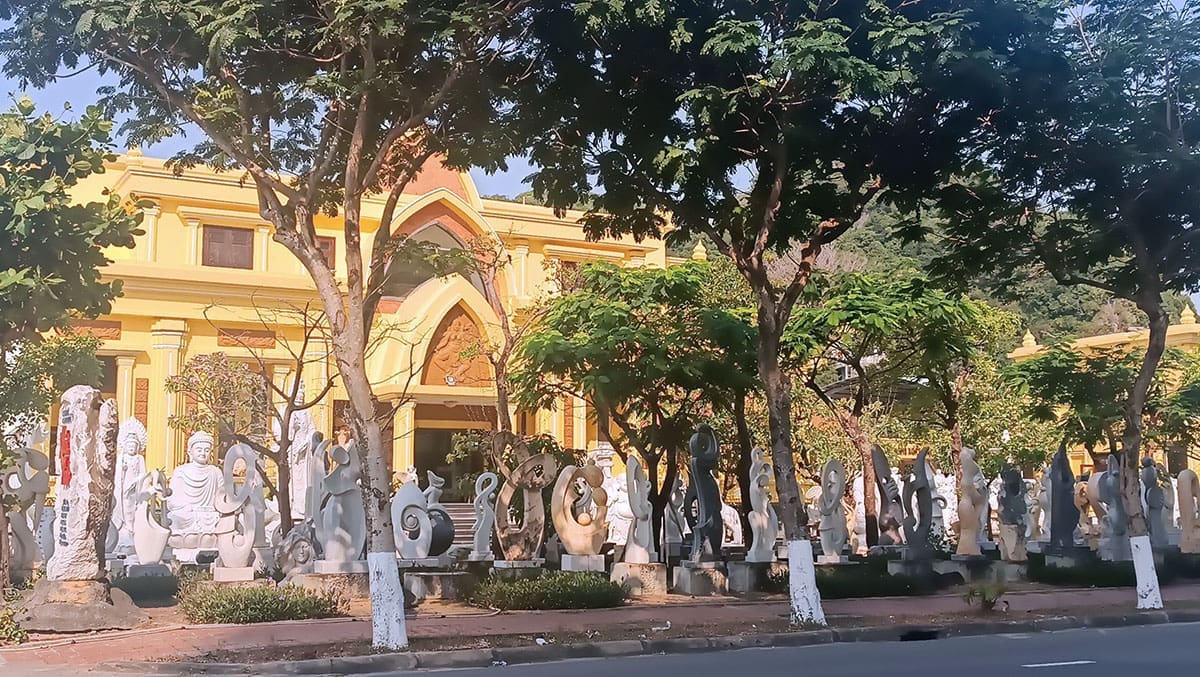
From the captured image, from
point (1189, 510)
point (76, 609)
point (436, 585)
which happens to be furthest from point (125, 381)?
point (1189, 510)

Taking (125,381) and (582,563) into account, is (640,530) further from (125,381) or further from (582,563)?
(125,381)

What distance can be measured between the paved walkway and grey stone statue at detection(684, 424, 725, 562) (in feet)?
5.73

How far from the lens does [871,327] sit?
77.7ft

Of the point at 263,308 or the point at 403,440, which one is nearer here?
the point at 263,308

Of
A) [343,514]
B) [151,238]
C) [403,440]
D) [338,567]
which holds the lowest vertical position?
[338,567]

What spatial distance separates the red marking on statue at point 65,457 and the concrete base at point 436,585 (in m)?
5.06

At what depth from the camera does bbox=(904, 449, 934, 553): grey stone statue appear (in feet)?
72.9

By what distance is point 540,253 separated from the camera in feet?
126

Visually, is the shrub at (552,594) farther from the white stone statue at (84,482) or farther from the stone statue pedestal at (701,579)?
the white stone statue at (84,482)

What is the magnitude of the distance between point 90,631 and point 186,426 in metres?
15.7

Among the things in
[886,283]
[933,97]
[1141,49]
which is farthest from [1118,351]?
[933,97]

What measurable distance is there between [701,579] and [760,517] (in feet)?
5.65

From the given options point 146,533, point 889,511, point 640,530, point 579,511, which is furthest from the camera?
point 889,511

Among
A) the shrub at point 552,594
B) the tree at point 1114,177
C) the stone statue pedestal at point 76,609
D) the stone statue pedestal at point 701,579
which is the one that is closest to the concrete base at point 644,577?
the stone statue pedestal at point 701,579
